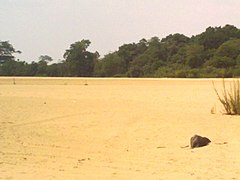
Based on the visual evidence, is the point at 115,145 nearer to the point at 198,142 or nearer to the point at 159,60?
the point at 198,142

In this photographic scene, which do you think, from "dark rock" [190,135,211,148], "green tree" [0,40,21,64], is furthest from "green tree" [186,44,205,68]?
"dark rock" [190,135,211,148]

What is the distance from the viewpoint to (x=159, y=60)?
5481 cm

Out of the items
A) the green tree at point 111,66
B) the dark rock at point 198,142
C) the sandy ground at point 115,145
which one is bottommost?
the sandy ground at point 115,145

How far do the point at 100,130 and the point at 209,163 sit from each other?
430 cm

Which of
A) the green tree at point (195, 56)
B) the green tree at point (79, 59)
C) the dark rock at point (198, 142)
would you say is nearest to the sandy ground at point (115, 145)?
the dark rock at point (198, 142)

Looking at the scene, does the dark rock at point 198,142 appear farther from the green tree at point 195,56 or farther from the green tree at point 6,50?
the green tree at point 6,50

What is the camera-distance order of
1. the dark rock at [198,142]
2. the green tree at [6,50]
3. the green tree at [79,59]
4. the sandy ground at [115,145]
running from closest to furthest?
the sandy ground at [115,145], the dark rock at [198,142], the green tree at [79,59], the green tree at [6,50]

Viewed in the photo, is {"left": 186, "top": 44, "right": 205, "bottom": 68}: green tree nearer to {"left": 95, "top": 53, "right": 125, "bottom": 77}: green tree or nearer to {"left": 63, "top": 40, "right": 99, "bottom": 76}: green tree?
{"left": 95, "top": 53, "right": 125, "bottom": 77}: green tree

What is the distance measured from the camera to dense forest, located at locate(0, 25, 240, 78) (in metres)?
47.3

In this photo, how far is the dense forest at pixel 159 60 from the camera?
47.3 metres

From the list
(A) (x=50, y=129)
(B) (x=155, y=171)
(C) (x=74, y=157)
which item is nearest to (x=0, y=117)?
(A) (x=50, y=129)

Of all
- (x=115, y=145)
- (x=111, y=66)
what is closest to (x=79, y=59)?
(x=111, y=66)

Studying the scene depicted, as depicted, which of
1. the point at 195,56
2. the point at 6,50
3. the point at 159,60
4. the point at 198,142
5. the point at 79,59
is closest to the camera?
the point at 198,142

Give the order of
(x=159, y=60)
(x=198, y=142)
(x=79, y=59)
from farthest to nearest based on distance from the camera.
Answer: (x=79, y=59)
(x=159, y=60)
(x=198, y=142)
